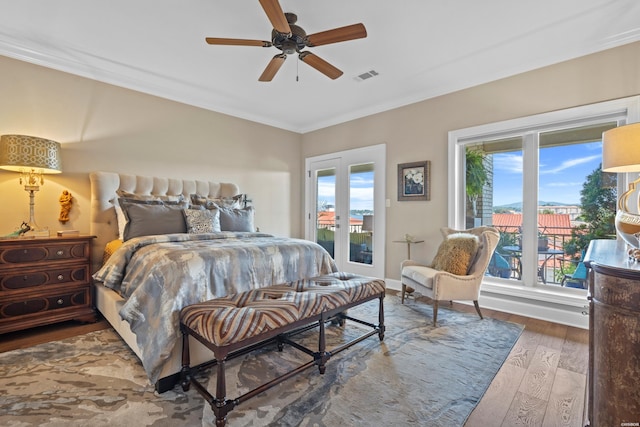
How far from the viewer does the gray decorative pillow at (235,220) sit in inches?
135

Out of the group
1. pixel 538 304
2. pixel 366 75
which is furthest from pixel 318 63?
pixel 538 304

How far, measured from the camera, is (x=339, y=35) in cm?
214

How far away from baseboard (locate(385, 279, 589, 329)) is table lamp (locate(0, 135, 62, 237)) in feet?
15.2

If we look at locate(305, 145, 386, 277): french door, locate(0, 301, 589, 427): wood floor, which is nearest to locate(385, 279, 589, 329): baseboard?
locate(0, 301, 589, 427): wood floor

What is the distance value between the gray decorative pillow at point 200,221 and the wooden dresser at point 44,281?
892 mm

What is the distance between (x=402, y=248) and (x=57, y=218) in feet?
13.3

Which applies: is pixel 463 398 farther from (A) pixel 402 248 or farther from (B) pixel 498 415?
(A) pixel 402 248

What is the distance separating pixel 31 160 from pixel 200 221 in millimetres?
1503

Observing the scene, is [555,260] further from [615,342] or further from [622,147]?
[615,342]

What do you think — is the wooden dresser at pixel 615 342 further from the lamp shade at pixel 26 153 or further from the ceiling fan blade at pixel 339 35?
the lamp shade at pixel 26 153

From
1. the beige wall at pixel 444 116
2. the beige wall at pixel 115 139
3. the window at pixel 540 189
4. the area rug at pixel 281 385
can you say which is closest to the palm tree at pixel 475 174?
the window at pixel 540 189

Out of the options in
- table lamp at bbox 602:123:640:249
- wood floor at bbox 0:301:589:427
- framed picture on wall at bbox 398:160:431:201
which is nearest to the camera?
table lamp at bbox 602:123:640:249

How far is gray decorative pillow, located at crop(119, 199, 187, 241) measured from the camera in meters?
2.88

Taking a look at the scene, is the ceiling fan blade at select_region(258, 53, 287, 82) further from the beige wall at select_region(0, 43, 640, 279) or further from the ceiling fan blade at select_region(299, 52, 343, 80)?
the beige wall at select_region(0, 43, 640, 279)
